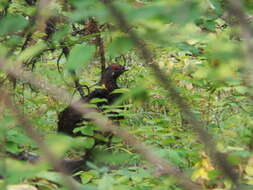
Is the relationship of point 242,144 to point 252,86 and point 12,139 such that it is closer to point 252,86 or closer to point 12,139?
point 12,139

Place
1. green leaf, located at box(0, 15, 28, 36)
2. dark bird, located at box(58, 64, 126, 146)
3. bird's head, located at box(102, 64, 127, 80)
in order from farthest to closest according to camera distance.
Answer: bird's head, located at box(102, 64, 127, 80) → dark bird, located at box(58, 64, 126, 146) → green leaf, located at box(0, 15, 28, 36)

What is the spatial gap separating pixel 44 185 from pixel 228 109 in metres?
2.97

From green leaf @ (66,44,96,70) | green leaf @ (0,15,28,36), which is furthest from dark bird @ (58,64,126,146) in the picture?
green leaf @ (66,44,96,70)

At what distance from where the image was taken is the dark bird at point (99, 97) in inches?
180

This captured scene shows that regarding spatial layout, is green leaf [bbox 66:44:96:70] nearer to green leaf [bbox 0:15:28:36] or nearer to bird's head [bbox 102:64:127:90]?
green leaf [bbox 0:15:28:36]

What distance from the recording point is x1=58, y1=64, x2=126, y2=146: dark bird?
4.57 m

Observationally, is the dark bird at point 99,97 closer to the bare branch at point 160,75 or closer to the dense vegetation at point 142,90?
the dense vegetation at point 142,90

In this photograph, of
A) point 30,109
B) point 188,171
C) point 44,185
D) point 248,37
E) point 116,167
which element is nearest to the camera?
point 248,37

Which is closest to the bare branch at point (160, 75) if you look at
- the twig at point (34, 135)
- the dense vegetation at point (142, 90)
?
the dense vegetation at point (142, 90)

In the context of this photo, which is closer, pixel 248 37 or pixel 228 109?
pixel 248 37

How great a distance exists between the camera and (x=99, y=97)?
194 inches

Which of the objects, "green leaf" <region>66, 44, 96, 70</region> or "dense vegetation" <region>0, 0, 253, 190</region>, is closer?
"dense vegetation" <region>0, 0, 253, 190</region>

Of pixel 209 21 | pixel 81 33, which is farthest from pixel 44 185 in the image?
pixel 81 33

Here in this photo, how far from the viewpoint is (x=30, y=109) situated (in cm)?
475
